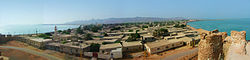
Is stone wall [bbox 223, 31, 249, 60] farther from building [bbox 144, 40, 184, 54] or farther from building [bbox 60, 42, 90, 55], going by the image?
building [bbox 60, 42, 90, 55]

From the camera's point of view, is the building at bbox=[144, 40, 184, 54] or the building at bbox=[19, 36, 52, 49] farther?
the building at bbox=[19, 36, 52, 49]

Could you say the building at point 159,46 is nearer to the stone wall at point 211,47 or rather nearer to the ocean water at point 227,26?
the stone wall at point 211,47

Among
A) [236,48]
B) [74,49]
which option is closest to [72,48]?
[74,49]

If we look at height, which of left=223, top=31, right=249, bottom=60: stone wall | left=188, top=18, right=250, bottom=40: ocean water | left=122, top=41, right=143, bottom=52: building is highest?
left=223, top=31, right=249, bottom=60: stone wall

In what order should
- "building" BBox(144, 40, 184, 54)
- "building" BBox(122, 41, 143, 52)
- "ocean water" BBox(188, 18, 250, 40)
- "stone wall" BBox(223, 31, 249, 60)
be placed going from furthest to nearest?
"ocean water" BBox(188, 18, 250, 40) < "building" BBox(122, 41, 143, 52) < "building" BBox(144, 40, 184, 54) < "stone wall" BBox(223, 31, 249, 60)

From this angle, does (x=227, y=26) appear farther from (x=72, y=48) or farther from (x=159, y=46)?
(x=72, y=48)

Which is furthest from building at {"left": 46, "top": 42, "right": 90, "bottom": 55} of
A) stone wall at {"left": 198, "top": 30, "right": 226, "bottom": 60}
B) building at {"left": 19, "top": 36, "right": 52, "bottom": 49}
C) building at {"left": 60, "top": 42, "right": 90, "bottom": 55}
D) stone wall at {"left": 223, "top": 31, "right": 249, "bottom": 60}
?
stone wall at {"left": 223, "top": 31, "right": 249, "bottom": 60}

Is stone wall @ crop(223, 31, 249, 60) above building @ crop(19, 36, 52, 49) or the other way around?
above

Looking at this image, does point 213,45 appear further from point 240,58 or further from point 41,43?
point 41,43

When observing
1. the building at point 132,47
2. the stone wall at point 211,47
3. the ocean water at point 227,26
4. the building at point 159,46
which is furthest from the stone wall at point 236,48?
the ocean water at point 227,26

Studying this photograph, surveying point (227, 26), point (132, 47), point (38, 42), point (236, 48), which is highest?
point (236, 48)

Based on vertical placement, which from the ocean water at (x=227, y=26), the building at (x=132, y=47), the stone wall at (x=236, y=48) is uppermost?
the stone wall at (x=236, y=48)
